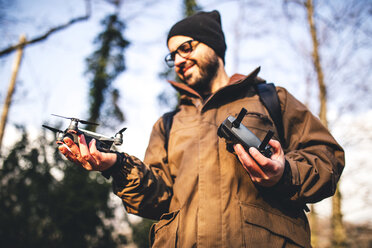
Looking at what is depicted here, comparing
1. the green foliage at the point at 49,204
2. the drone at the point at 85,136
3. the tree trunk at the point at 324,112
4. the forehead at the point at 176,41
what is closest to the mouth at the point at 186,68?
the forehead at the point at 176,41

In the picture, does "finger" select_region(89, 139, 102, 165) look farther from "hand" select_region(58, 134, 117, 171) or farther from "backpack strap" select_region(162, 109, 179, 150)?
"backpack strap" select_region(162, 109, 179, 150)

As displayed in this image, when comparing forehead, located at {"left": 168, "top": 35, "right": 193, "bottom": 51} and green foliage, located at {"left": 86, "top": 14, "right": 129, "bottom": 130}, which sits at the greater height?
green foliage, located at {"left": 86, "top": 14, "right": 129, "bottom": 130}

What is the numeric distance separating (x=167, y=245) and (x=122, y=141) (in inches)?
29.4

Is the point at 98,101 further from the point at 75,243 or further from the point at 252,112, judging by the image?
the point at 252,112

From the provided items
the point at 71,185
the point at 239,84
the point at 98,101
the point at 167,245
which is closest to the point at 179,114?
the point at 239,84

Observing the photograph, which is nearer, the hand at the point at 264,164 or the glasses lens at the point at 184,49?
the hand at the point at 264,164

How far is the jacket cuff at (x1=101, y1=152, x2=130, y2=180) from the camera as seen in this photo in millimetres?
1683

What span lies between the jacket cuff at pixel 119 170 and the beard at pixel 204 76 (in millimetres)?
1019

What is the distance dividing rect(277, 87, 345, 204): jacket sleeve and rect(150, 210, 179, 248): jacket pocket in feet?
2.46

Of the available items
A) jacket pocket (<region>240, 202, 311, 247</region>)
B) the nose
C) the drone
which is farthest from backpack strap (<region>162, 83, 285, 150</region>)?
the drone

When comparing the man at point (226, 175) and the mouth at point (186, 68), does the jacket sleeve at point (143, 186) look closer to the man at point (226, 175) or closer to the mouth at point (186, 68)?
the man at point (226, 175)

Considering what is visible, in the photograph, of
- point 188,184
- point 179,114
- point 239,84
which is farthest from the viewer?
point 179,114

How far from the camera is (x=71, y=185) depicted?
350 inches

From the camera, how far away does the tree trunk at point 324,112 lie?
6828 mm
